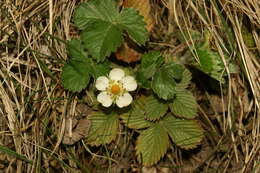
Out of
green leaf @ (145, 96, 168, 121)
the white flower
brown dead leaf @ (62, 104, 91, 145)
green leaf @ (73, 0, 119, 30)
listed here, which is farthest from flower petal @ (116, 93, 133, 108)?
green leaf @ (73, 0, 119, 30)

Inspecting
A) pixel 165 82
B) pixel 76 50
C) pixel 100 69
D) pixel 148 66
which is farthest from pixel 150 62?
pixel 76 50

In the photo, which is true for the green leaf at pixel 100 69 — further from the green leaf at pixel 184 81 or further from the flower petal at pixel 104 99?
the green leaf at pixel 184 81

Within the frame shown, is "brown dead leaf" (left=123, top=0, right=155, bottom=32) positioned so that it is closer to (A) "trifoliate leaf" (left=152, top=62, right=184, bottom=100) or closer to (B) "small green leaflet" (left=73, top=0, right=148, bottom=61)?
(B) "small green leaflet" (left=73, top=0, right=148, bottom=61)

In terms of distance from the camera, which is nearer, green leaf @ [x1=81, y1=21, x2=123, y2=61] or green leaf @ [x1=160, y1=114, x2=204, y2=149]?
green leaf @ [x1=81, y1=21, x2=123, y2=61]

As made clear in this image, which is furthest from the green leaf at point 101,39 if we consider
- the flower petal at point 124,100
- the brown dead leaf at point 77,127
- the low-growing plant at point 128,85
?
the brown dead leaf at point 77,127

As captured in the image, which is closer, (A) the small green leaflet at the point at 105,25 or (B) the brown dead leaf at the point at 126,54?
(A) the small green leaflet at the point at 105,25

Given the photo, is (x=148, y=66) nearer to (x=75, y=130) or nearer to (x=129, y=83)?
(x=129, y=83)
